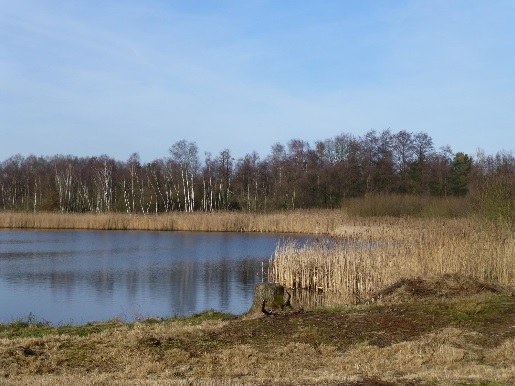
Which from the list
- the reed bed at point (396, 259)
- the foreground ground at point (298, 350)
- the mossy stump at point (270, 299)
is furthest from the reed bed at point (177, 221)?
the foreground ground at point (298, 350)

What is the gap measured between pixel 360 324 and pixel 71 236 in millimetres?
29021

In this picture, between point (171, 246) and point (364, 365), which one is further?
point (171, 246)

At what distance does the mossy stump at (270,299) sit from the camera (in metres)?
9.58

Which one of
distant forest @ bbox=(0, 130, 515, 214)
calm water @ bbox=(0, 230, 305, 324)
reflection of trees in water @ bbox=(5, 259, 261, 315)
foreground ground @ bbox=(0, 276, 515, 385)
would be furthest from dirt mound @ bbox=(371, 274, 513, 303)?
distant forest @ bbox=(0, 130, 515, 214)

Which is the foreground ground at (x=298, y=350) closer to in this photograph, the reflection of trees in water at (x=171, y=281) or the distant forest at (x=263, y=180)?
the reflection of trees in water at (x=171, y=281)

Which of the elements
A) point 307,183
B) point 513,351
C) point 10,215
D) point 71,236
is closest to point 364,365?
point 513,351

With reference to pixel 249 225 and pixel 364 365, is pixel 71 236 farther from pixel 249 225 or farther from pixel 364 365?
pixel 364 365

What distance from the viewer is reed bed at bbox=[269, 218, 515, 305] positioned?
13.3 m

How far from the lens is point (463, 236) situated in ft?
47.6

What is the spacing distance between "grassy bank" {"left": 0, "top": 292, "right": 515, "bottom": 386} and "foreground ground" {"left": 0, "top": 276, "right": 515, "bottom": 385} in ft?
0.04

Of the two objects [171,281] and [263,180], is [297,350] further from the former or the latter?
[263,180]

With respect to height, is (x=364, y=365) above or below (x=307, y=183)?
below

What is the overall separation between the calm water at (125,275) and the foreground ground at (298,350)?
14.0ft

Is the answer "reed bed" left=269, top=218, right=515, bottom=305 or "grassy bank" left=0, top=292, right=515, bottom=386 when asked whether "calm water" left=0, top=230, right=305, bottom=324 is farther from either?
"grassy bank" left=0, top=292, right=515, bottom=386
